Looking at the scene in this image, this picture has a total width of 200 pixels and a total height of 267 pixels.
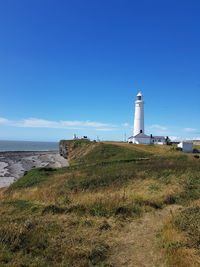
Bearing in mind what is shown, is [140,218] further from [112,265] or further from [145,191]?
[145,191]

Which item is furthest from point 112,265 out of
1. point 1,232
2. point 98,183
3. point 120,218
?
point 98,183

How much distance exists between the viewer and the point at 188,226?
7.08 m

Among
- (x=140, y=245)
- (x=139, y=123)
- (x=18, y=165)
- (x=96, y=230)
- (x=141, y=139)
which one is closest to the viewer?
(x=140, y=245)

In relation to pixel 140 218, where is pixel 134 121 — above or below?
above

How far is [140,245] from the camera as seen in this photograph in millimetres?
6469

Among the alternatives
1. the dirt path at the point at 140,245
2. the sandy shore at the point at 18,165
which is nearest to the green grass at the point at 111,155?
the sandy shore at the point at 18,165

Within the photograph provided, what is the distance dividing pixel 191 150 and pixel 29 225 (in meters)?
40.0

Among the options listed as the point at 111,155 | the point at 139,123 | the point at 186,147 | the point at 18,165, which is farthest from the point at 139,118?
the point at 18,165

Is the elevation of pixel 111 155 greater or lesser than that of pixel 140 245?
greater

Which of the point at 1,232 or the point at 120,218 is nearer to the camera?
the point at 1,232

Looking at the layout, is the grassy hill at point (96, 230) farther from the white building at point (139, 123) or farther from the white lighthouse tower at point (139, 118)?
the white lighthouse tower at point (139, 118)

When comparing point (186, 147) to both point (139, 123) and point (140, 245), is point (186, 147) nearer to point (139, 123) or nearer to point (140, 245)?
point (139, 123)

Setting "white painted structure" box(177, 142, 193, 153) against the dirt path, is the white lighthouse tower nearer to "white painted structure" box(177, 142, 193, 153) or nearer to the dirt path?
"white painted structure" box(177, 142, 193, 153)

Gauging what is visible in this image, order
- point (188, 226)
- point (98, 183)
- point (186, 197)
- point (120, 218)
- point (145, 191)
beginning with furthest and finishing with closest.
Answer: point (98, 183) → point (145, 191) → point (186, 197) → point (120, 218) → point (188, 226)
